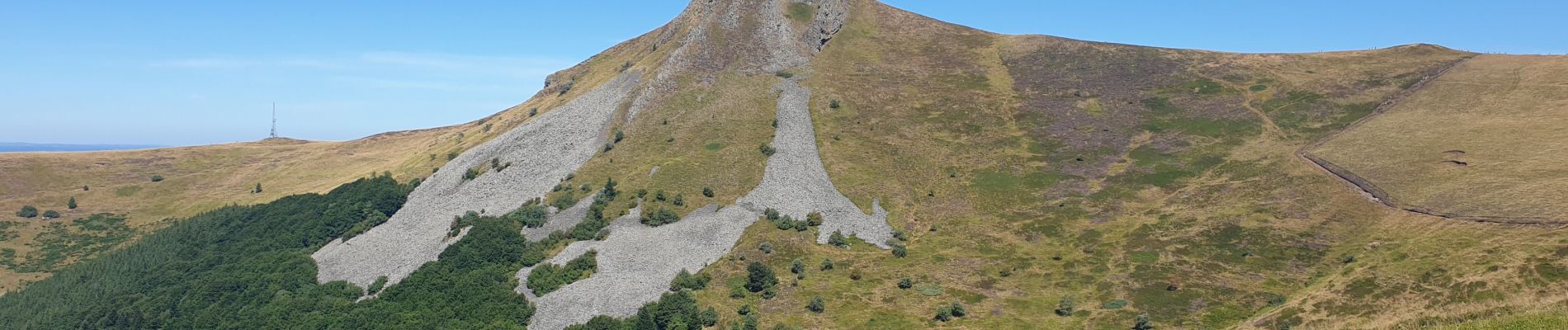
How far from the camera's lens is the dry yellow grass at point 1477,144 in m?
87.9

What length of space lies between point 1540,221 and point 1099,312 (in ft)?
138

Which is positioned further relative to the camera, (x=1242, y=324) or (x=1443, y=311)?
(x=1242, y=324)

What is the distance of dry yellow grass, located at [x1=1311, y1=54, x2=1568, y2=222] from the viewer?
87938 millimetres

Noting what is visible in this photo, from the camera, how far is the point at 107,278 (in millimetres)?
122688

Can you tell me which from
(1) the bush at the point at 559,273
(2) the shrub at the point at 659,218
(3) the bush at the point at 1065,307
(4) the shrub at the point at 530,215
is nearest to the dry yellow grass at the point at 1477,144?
(3) the bush at the point at 1065,307

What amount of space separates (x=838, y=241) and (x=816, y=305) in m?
19.4

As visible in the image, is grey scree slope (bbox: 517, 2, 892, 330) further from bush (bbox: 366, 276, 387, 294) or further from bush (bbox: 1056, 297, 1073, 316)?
bush (bbox: 1056, 297, 1073, 316)

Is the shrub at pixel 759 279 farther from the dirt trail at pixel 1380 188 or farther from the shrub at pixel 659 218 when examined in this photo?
the dirt trail at pixel 1380 188

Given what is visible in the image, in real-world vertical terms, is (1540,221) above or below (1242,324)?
above

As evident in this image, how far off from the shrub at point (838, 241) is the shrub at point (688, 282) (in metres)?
18.1

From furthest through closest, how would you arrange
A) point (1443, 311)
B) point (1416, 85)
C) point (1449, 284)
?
point (1416, 85)
point (1449, 284)
point (1443, 311)

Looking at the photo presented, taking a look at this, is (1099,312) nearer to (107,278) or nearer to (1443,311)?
(1443,311)

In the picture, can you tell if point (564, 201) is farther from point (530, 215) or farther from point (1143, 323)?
point (1143, 323)

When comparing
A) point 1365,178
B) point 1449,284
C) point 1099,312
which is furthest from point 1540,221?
point 1099,312
